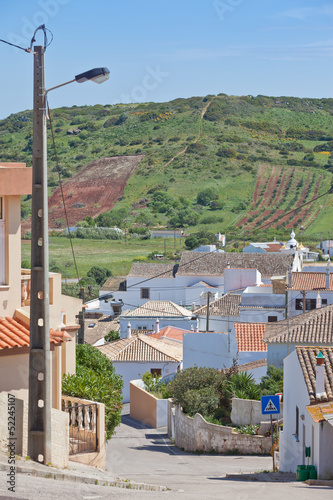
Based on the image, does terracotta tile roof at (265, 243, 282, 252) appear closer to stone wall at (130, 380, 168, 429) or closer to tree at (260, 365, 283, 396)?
stone wall at (130, 380, 168, 429)

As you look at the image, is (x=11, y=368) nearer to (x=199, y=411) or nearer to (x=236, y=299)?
(x=199, y=411)

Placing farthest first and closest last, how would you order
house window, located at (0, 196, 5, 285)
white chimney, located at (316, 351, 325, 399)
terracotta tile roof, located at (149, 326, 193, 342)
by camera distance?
terracotta tile roof, located at (149, 326, 193, 342)
white chimney, located at (316, 351, 325, 399)
house window, located at (0, 196, 5, 285)

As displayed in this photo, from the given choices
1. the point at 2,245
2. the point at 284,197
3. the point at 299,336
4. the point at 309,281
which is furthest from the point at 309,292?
the point at 284,197

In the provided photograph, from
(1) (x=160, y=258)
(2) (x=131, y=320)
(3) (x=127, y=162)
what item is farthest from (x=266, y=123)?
(2) (x=131, y=320)

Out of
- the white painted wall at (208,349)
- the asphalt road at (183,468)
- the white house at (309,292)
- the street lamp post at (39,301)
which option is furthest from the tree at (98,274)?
the street lamp post at (39,301)

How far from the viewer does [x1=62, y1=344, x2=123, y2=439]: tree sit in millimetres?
13906

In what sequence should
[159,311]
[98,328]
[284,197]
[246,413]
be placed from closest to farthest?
[246,413], [159,311], [98,328], [284,197]

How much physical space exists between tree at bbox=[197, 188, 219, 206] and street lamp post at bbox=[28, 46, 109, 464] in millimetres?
133228

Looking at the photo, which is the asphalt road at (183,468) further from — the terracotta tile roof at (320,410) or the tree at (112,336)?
the tree at (112,336)

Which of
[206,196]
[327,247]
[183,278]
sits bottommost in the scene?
[183,278]

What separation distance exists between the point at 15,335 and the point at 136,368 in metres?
30.6

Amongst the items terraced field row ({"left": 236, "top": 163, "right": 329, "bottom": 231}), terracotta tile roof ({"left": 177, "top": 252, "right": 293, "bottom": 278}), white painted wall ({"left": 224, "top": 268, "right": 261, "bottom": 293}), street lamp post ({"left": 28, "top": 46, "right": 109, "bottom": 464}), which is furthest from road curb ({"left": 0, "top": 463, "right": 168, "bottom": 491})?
terraced field row ({"left": 236, "top": 163, "right": 329, "bottom": 231})

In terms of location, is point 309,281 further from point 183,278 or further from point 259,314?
point 183,278

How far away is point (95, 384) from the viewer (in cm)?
1477
